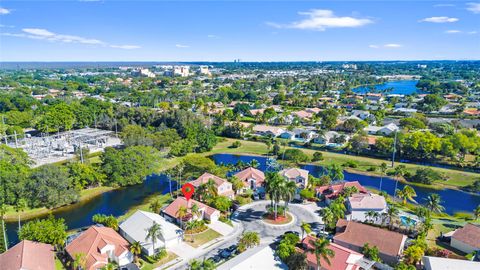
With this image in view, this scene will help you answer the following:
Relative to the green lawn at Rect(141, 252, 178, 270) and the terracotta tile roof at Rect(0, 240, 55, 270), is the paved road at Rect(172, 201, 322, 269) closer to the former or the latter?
the green lawn at Rect(141, 252, 178, 270)

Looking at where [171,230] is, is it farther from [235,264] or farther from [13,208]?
[13,208]

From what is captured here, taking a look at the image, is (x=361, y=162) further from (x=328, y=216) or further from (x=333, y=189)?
(x=328, y=216)

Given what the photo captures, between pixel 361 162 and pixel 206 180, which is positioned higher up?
pixel 206 180

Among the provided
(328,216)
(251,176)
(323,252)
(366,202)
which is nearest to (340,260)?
(323,252)

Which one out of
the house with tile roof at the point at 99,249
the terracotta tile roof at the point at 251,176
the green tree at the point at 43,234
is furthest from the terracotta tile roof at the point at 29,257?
the terracotta tile roof at the point at 251,176

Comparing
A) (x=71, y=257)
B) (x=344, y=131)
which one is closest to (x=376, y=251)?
(x=71, y=257)
